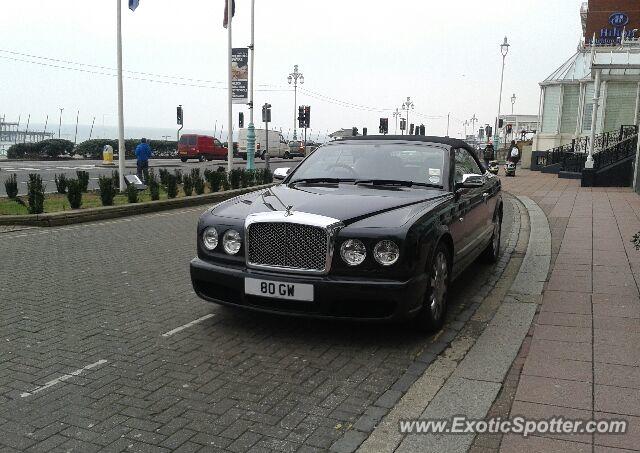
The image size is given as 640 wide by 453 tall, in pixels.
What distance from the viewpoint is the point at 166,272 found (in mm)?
7062

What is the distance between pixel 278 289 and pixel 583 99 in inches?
1322

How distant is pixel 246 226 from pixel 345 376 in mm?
1369

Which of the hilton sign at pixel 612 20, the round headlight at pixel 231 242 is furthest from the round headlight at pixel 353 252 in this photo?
the hilton sign at pixel 612 20

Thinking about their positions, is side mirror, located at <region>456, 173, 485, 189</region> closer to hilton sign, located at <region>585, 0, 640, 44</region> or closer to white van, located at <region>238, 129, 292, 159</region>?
white van, located at <region>238, 129, 292, 159</region>

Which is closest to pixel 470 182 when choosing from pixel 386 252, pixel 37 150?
pixel 386 252

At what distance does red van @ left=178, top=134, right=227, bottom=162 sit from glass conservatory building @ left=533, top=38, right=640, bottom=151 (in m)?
22.2

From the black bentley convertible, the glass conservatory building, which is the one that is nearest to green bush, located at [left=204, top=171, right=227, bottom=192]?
the black bentley convertible

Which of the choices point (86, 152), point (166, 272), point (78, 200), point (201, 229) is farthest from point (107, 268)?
point (86, 152)

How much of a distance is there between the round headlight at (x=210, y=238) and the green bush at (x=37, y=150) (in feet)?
126

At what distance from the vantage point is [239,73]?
70.8 feet

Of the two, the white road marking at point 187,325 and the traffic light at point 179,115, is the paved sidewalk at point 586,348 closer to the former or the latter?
the white road marking at point 187,325

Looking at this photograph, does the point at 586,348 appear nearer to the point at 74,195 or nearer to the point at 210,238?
the point at 210,238

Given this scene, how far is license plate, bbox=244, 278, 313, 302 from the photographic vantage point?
4359 mm

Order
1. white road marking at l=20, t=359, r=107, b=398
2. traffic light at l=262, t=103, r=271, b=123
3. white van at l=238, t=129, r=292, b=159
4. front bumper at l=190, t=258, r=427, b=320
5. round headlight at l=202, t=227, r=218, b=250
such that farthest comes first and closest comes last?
1. white van at l=238, t=129, r=292, b=159
2. traffic light at l=262, t=103, r=271, b=123
3. round headlight at l=202, t=227, r=218, b=250
4. front bumper at l=190, t=258, r=427, b=320
5. white road marking at l=20, t=359, r=107, b=398
